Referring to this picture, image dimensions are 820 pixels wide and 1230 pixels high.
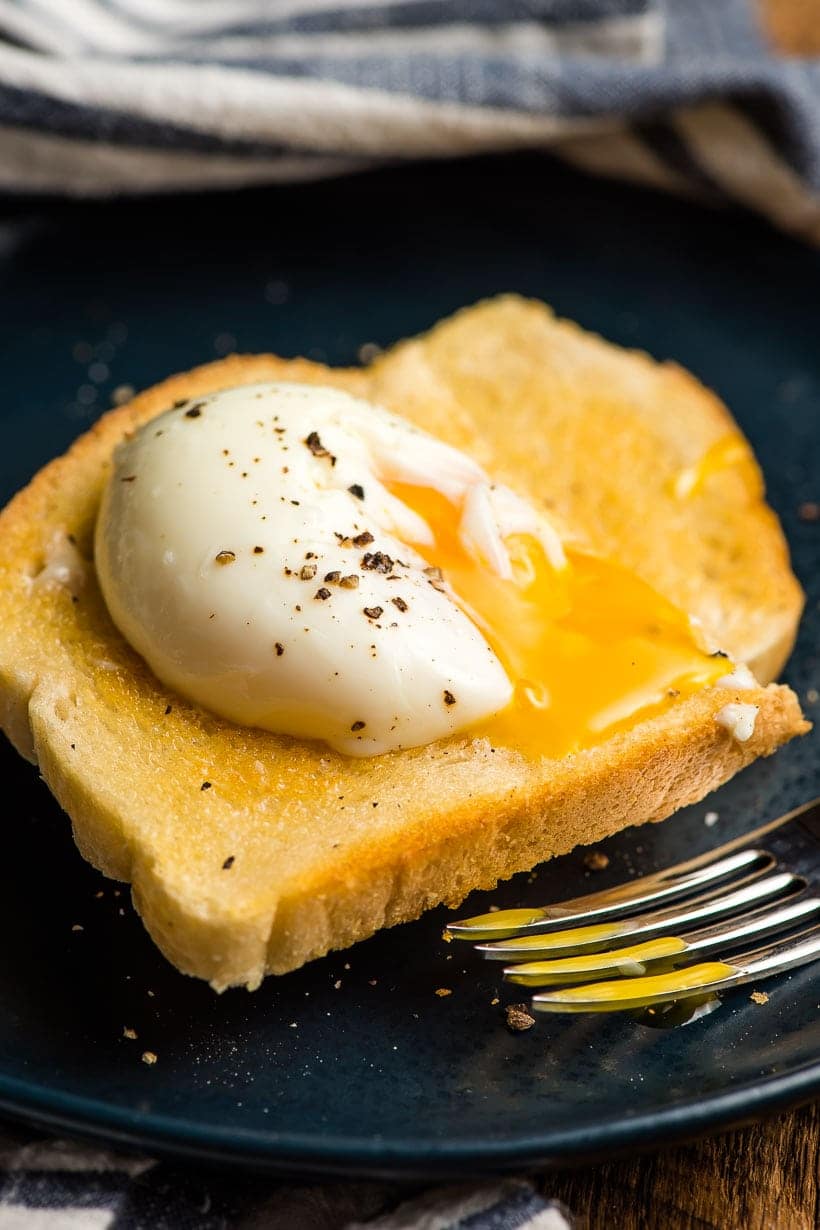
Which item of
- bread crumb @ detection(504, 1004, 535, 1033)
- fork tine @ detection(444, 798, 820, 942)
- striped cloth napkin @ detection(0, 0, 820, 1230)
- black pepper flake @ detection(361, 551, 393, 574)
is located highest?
striped cloth napkin @ detection(0, 0, 820, 1230)

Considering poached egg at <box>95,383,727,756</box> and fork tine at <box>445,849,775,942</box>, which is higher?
poached egg at <box>95,383,727,756</box>

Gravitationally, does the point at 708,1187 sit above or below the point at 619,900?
below

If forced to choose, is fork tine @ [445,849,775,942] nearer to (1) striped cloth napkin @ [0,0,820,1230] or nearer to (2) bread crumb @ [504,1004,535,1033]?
(2) bread crumb @ [504,1004,535,1033]

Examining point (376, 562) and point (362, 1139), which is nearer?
point (362, 1139)

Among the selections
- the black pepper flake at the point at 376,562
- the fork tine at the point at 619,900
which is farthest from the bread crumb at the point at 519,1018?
the black pepper flake at the point at 376,562

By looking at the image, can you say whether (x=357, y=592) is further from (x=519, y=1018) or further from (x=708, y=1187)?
(x=708, y=1187)

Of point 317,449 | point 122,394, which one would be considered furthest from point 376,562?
point 122,394

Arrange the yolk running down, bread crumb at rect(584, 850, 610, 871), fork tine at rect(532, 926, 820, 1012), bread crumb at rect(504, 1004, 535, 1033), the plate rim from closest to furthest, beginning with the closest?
the plate rim, fork tine at rect(532, 926, 820, 1012), bread crumb at rect(504, 1004, 535, 1033), the yolk running down, bread crumb at rect(584, 850, 610, 871)

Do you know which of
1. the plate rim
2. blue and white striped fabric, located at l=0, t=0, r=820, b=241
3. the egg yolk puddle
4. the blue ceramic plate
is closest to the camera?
the plate rim

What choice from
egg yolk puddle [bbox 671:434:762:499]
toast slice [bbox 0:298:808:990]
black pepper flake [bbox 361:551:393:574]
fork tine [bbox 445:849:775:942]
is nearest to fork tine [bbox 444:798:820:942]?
fork tine [bbox 445:849:775:942]
